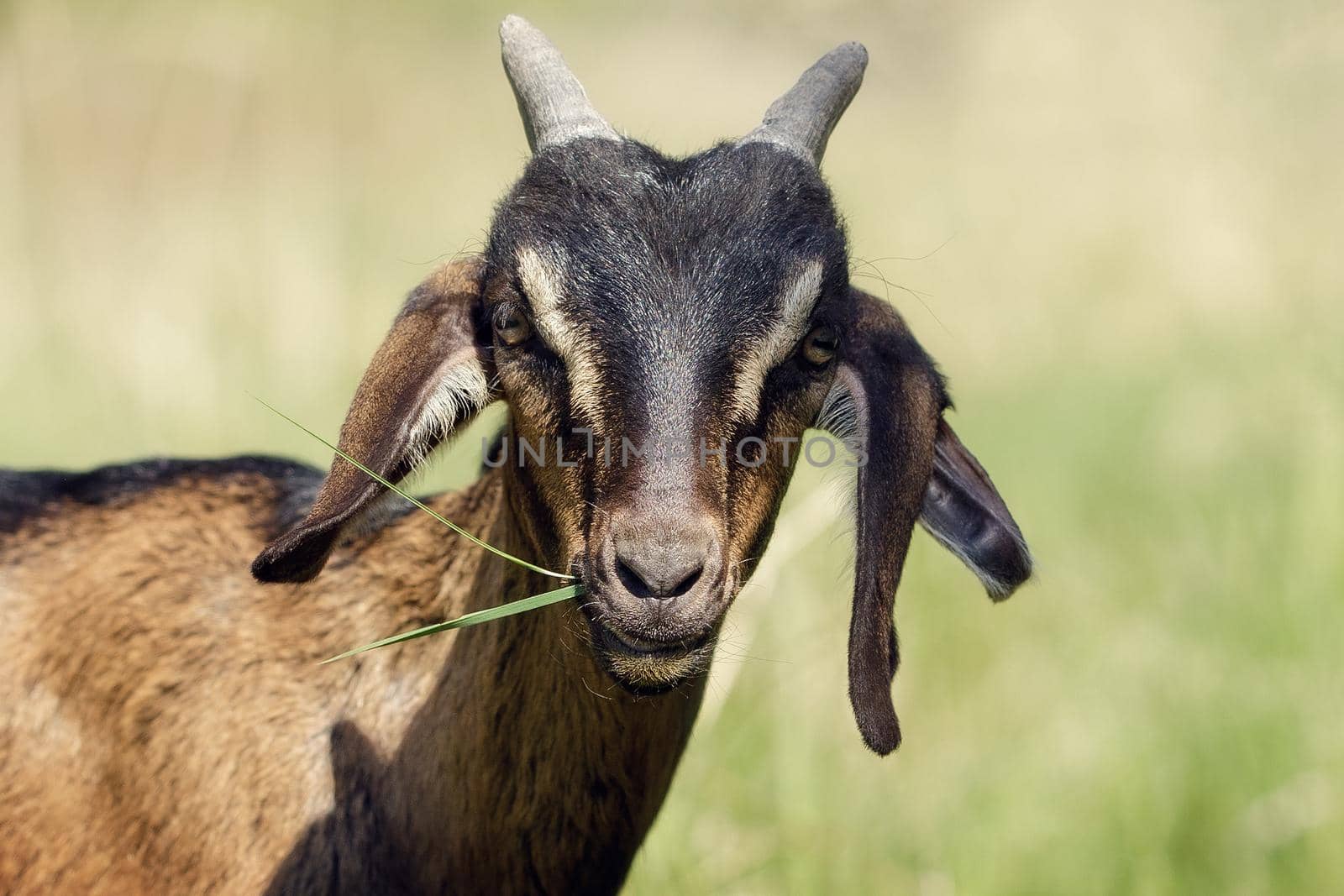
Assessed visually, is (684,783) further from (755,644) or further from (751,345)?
(751,345)

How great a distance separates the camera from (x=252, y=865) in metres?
3.85

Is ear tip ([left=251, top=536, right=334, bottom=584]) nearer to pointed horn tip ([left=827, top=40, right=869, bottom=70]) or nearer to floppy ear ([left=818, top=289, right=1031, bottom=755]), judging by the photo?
floppy ear ([left=818, top=289, right=1031, bottom=755])

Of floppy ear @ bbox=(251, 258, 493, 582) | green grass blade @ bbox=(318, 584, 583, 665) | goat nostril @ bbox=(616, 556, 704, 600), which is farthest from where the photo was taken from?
floppy ear @ bbox=(251, 258, 493, 582)

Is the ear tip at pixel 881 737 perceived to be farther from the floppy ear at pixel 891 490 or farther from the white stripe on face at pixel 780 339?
the white stripe on face at pixel 780 339

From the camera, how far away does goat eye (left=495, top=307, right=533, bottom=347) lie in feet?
11.6

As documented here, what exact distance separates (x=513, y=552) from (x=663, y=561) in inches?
35.9

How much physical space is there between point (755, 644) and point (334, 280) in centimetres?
604

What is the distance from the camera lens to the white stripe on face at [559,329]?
3340 millimetres

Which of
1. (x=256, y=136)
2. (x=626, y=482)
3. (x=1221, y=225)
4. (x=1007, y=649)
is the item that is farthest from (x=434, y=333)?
(x=256, y=136)

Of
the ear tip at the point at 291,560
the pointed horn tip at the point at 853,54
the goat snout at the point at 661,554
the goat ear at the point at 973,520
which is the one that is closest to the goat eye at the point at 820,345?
the goat ear at the point at 973,520

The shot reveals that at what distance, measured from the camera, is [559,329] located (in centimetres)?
343

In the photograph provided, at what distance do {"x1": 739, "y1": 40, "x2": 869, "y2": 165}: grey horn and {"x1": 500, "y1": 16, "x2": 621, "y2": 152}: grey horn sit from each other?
41 centimetres

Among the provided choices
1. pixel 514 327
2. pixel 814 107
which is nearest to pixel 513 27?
pixel 814 107

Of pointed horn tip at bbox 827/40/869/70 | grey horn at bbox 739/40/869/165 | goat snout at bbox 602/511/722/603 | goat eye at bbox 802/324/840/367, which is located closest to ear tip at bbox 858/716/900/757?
goat snout at bbox 602/511/722/603
